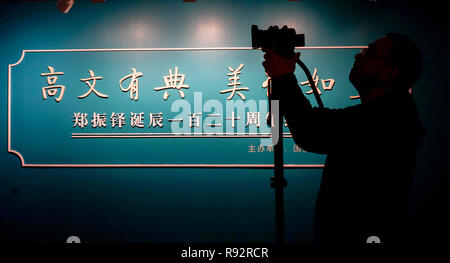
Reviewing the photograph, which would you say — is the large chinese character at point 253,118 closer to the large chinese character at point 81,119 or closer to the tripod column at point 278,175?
the tripod column at point 278,175

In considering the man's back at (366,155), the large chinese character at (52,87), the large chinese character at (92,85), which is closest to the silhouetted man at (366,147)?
the man's back at (366,155)

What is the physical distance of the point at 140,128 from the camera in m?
2.49

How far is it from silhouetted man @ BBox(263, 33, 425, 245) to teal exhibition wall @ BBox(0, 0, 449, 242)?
1560mm

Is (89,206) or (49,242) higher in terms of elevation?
(89,206)

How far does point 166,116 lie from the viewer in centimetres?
250

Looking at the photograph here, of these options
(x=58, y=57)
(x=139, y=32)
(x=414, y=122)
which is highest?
(x=139, y=32)

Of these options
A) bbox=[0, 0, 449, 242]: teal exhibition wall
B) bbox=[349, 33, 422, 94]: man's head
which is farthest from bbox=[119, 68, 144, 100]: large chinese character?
bbox=[349, 33, 422, 94]: man's head

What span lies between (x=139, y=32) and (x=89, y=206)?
5.83 ft

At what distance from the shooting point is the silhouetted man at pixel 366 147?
0.86 meters

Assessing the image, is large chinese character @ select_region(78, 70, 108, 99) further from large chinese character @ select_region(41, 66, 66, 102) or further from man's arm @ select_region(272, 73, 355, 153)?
man's arm @ select_region(272, 73, 355, 153)

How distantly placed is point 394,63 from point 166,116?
1957 mm

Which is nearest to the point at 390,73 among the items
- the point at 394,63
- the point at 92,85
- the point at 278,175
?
the point at 394,63
